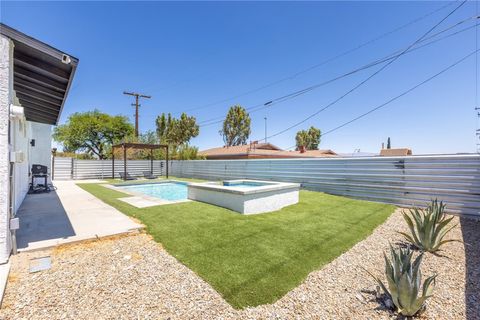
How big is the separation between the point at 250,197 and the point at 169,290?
13.2ft

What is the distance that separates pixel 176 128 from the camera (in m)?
35.0

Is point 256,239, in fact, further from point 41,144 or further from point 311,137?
point 311,137

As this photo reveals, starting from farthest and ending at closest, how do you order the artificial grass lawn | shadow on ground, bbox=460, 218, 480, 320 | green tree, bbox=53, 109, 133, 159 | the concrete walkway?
green tree, bbox=53, 109, 133, 159, the concrete walkway, the artificial grass lawn, shadow on ground, bbox=460, 218, 480, 320

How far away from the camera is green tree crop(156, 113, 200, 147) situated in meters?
34.3

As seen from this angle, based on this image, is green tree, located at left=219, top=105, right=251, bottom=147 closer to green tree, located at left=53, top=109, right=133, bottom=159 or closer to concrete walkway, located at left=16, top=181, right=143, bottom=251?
green tree, located at left=53, top=109, right=133, bottom=159

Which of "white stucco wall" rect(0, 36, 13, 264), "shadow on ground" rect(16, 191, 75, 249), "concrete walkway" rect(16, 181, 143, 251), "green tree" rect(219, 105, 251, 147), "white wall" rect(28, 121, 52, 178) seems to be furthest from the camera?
"green tree" rect(219, 105, 251, 147)

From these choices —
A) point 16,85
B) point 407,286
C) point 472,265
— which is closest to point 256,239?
point 407,286

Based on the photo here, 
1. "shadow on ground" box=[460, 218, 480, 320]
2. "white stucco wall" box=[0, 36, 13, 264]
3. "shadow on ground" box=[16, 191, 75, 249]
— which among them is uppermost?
"white stucco wall" box=[0, 36, 13, 264]

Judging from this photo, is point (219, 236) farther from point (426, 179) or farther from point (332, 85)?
point (332, 85)

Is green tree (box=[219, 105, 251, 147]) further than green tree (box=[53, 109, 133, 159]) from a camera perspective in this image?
Yes

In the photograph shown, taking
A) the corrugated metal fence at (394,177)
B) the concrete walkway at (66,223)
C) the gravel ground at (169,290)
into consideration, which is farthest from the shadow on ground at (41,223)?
the corrugated metal fence at (394,177)

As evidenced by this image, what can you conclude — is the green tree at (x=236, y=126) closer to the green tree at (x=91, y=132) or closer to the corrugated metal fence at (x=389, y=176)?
the green tree at (x=91, y=132)

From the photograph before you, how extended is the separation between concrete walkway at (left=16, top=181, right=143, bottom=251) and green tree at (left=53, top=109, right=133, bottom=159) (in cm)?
2452

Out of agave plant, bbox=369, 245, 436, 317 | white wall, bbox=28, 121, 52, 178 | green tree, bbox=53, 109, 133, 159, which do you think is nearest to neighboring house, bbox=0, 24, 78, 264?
agave plant, bbox=369, 245, 436, 317
